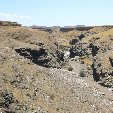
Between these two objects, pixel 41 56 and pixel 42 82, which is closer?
pixel 42 82

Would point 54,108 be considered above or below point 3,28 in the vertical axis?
below

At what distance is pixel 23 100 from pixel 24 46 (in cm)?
3380

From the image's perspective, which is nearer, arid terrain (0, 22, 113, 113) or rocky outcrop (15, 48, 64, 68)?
arid terrain (0, 22, 113, 113)

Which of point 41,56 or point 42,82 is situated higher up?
point 41,56

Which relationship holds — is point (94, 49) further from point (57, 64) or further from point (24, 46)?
point (24, 46)

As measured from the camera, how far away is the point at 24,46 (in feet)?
246

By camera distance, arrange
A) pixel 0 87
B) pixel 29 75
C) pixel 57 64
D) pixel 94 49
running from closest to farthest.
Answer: pixel 0 87 → pixel 29 75 → pixel 57 64 → pixel 94 49

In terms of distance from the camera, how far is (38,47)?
258 feet

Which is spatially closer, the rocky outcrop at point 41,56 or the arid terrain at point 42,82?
the arid terrain at point 42,82

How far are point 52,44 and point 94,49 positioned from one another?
27.0m

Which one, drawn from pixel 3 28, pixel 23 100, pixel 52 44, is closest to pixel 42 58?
pixel 52 44

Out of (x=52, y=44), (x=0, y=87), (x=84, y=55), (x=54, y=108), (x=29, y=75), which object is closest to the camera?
(x=0, y=87)

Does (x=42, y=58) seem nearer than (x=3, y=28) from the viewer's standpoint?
Yes

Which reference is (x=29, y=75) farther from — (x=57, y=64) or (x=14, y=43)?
(x=57, y=64)
